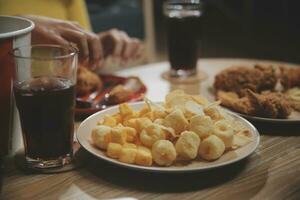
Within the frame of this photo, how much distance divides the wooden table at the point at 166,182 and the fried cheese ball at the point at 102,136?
0.05 m

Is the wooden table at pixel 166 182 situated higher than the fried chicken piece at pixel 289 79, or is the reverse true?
the fried chicken piece at pixel 289 79

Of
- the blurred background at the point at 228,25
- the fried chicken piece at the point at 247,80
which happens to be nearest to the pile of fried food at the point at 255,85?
the fried chicken piece at the point at 247,80

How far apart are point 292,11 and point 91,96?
4.47 metres

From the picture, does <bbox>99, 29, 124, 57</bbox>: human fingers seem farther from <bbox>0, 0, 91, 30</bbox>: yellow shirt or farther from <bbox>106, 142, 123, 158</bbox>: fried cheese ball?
<bbox>106, 142, 123, 158</bbox>: fried cheese ball

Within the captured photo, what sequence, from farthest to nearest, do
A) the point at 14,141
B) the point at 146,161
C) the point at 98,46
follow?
the point at 98,46 → the point at 14,141 → the point at 146,161

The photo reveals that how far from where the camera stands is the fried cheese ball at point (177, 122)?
2.89 feet

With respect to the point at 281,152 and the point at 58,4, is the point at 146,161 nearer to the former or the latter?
the point at 281,152

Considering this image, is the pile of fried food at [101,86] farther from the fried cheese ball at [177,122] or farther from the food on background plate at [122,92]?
the fried cheese ball at [177,122]

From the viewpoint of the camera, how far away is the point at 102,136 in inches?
35.0

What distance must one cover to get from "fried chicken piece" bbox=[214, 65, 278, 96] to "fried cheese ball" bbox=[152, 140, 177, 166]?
50 cm

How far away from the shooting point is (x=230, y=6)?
5.84m

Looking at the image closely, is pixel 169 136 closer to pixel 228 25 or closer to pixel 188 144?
pixel 188 144

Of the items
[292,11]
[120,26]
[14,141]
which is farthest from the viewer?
[292,11]

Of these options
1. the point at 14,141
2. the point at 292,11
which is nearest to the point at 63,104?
the point at 14,141
